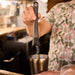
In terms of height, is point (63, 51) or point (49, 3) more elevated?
point (49, 3)

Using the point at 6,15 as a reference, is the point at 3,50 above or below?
below

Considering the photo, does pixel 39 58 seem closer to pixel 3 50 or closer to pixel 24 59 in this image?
pixel 24 59

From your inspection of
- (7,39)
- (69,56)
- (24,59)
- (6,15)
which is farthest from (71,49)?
(6,15)

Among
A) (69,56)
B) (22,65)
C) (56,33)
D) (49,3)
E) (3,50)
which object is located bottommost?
(22,65)

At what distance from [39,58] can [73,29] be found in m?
0.91

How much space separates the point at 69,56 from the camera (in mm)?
813

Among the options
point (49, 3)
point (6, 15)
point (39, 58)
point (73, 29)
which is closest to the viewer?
point (73, 29)

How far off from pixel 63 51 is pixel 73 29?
161mm

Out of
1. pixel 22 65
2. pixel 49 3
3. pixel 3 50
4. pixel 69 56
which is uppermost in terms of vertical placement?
pixel 49 3

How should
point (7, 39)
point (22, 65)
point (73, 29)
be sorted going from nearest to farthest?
point (73, 29)
point (22, 65)
point (7, 39)

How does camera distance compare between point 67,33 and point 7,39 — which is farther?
point 7,39

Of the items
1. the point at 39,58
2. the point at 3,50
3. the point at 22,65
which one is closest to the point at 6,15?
the point at 3,50

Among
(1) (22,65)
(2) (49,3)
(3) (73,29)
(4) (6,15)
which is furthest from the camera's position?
(4) (6,15)

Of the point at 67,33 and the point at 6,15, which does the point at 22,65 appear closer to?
the point at 67,33
